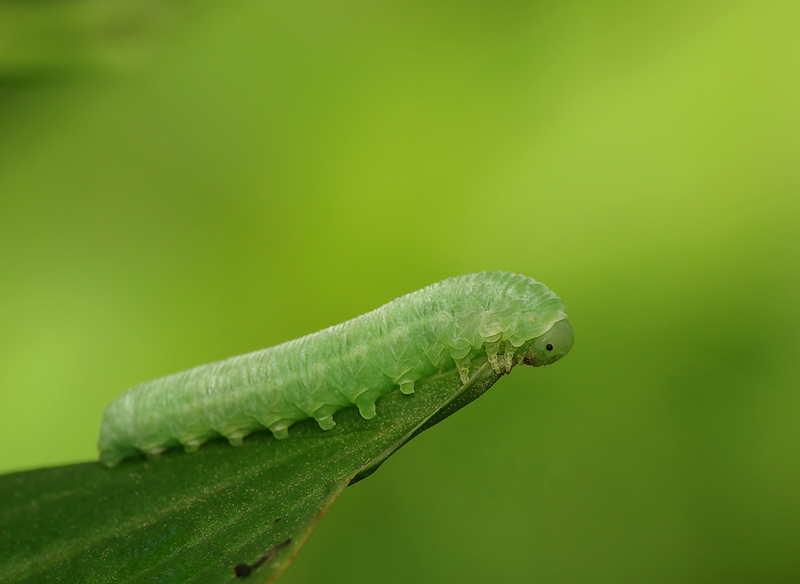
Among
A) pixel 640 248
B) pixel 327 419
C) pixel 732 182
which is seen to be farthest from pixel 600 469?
pixel 732 182

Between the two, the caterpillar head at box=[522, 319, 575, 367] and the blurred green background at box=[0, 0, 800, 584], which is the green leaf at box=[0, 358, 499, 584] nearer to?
the caterpillar head at box=[522, 319, 575, 367]

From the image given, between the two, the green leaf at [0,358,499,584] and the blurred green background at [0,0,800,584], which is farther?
the blurred green background at [0,0,800,584]

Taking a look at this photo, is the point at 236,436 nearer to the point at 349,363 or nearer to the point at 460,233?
the point at 349,363

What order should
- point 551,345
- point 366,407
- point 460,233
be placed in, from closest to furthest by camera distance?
point 366,407 → point 551,345 → point 460,233

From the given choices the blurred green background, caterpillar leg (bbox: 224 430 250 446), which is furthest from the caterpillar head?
caterpillar leg (bbox: 224 430 250 446)

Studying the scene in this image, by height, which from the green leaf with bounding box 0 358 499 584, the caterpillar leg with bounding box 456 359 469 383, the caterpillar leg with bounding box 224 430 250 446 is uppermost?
the caterpillar leg with bounding box 456 359 469 383

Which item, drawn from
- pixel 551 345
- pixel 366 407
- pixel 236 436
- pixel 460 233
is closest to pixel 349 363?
pixel 366 407
